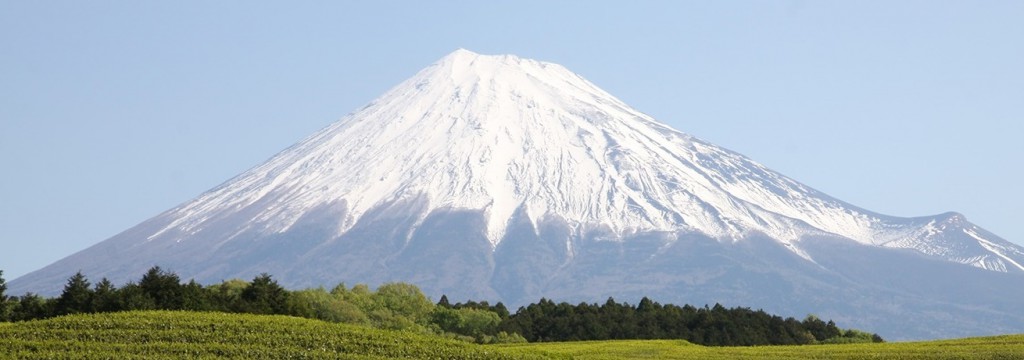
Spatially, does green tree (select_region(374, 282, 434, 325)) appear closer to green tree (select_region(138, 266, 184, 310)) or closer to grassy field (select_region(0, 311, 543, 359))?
green tree (select_region(138, 266, 184, 310))

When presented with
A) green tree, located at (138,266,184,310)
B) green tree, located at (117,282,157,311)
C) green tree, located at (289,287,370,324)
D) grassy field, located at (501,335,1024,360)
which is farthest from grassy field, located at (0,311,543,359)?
green tree, located at (289,287,370,324)

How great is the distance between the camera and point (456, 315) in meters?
81.6

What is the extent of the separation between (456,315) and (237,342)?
42765 mm

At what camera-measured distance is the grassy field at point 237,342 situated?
37844 mm

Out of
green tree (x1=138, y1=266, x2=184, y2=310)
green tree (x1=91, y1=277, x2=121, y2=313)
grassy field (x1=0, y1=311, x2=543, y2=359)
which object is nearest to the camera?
grassy field (x1=0, y1=311, x2=543, y2=359)

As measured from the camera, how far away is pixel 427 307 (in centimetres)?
8500

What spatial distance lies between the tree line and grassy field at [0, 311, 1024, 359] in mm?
9486

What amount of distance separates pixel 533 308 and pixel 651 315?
898 cm

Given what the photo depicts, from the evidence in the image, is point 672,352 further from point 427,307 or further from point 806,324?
point 427,307

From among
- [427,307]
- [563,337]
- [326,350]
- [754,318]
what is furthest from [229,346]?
[427,307]

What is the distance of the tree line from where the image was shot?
51.8 metres

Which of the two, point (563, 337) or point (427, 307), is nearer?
point (563, 337)

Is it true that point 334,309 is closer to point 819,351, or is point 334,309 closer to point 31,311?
point 31,311

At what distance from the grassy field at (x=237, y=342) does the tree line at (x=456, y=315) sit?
9.49 metres
